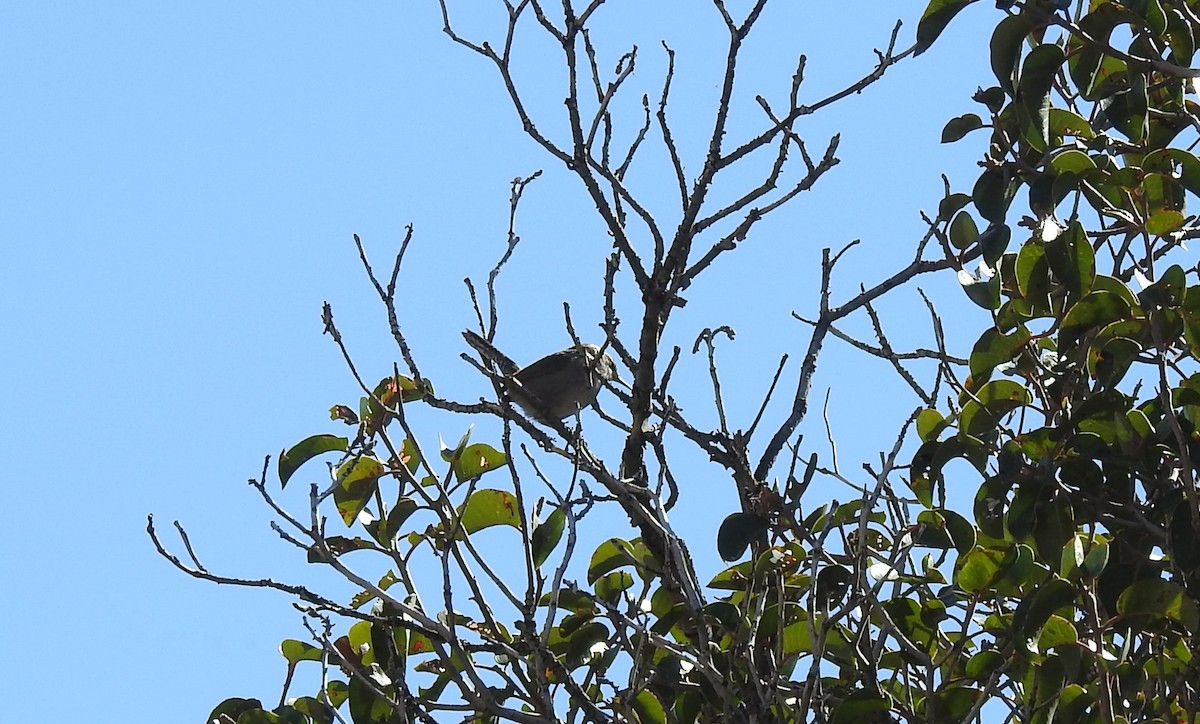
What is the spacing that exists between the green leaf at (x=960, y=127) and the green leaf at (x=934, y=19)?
33 cm

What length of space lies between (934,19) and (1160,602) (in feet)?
4.45

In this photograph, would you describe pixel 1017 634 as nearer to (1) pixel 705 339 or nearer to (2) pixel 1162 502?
(2) pixel 1162 502

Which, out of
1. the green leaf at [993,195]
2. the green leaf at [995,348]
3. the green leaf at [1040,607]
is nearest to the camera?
the green leaf at [1040,607]

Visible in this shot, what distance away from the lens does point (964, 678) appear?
325cm

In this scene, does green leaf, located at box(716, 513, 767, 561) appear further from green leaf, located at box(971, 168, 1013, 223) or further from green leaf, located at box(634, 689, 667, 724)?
green leaf, located at box(971, 168, 1013, 223)

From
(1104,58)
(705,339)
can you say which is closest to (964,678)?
(705,339)

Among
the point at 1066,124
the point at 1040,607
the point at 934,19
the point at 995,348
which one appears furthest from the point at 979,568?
the point at 934,19

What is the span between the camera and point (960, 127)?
3.61 meters

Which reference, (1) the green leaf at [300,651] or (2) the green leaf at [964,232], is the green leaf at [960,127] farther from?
(1) the green leaf at [300,651]

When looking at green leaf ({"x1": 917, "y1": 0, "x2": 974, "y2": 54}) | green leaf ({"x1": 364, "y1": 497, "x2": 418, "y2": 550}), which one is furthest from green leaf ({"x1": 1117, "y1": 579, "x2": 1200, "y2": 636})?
green leaf ({"x1": 364, "y1": 497, "x2": 418, "y2": 550})

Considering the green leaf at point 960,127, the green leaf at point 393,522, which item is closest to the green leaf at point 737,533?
the green leaf at point 393,522

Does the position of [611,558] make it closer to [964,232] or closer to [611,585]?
[611,585]

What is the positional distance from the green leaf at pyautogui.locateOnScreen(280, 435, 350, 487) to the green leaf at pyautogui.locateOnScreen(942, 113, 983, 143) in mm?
1648

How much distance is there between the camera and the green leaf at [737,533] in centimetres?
337
